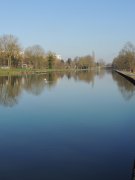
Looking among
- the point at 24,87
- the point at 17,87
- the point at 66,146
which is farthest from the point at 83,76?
the point at 66,146

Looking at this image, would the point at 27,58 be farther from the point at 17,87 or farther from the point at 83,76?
the point at 17,87

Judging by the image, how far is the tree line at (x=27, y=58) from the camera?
225 feet

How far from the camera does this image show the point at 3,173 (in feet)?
22.4

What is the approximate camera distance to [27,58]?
91688mm

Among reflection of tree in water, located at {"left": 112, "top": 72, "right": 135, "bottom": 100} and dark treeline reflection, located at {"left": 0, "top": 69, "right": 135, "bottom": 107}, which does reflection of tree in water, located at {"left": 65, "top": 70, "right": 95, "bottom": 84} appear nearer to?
dark treeline reflection, located at {"left": 0, "top": 69, "right": 135, "bottom": 107}

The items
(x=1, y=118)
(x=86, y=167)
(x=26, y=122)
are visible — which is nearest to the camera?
(x=86, y=167)

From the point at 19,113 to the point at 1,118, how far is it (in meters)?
1.50

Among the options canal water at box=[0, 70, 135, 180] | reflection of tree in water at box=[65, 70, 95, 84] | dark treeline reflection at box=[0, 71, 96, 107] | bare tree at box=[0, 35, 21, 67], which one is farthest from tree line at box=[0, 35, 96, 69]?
canal water at box=[0, 70, 135, 180]

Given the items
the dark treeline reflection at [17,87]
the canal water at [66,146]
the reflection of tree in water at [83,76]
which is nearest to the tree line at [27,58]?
the reflection of tree in water at [83,76]

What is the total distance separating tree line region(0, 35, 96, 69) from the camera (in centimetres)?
6865

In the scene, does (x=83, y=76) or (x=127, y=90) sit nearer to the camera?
(x=127, y=90)

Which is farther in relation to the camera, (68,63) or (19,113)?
(68,63)

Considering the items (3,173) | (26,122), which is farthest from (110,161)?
(26,122)

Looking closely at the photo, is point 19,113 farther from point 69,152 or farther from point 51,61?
point 51,61
